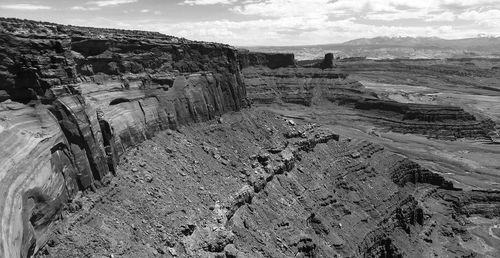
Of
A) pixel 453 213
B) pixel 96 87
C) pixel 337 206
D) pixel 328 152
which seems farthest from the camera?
pixel 453 213

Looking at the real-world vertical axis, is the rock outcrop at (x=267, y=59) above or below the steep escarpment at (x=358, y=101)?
above

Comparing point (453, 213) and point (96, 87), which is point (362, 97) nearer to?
point (453, 213)

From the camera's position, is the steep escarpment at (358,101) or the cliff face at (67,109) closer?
the cliff face at (67,109)

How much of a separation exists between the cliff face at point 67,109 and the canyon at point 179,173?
0.10 meters

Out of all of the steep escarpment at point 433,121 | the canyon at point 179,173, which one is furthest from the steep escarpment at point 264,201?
the steep escarpment at point 433,121

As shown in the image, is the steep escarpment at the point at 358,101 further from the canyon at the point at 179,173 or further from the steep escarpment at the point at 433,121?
the canyon at the point at 179,173

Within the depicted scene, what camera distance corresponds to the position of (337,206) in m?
49.8

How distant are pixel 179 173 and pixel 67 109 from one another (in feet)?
42.8

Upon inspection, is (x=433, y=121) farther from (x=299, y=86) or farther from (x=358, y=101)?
(x=299, y=86)

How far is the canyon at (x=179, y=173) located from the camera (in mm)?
27469

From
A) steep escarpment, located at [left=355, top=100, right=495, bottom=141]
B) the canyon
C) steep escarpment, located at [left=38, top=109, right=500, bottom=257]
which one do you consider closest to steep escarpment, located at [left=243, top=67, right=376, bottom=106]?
steep escarpment, located at [left=355, top=100, right=495, bottom=141]

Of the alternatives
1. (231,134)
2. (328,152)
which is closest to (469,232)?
(328,152)

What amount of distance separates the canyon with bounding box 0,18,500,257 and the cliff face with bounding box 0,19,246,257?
0.10 metres

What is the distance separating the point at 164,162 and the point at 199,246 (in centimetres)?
1004
